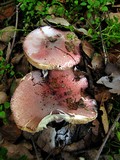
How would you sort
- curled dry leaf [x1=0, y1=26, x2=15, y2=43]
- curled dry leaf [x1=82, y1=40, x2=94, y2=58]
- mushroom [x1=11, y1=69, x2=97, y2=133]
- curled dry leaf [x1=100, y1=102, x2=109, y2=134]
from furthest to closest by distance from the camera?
curled dry leaf [x1=0, y1=26, x2=15, y2=43] → curled dry leaf [x1=82, y1=40, x2=94, y2=58] → curled dry leaf [x1=100, y1=102, x2=109, y2=134] → mushroom [x1=11, y1=69, x2=97, y2=133]

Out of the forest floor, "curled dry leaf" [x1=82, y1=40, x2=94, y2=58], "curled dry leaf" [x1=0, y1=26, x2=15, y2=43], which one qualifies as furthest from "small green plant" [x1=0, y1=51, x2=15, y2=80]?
"curled dry leaf" [x1=82, y1=40, x2=94, y2=58]

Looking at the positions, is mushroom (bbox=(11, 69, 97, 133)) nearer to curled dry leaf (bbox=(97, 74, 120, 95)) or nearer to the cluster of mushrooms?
the cluster of mushrooms

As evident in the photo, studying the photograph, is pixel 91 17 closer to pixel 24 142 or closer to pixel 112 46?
pixel 112 46

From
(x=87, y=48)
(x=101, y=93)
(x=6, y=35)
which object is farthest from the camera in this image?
(x=6, y=35)

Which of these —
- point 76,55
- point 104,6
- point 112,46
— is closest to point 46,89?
point 76,55

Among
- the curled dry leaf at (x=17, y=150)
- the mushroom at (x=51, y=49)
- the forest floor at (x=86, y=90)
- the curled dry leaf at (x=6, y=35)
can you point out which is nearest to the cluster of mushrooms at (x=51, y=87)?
the mushroom at (x=51, y=49)

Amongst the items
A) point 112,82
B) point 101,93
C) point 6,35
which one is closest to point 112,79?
point 112,82

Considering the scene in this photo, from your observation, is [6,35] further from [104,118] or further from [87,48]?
[104,118]
